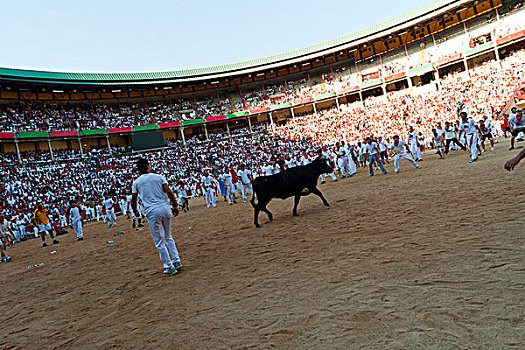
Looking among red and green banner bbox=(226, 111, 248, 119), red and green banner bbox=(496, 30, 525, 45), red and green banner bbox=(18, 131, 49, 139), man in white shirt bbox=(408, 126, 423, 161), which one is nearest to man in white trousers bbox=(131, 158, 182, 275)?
man in white shirt bbox=(408, 126, 423, 161)

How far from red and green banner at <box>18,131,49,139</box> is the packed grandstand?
89 millimetres

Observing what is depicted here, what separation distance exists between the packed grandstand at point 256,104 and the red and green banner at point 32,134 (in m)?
0.09

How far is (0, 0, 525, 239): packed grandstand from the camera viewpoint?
3175 centimetres

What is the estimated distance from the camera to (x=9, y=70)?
35.8 m

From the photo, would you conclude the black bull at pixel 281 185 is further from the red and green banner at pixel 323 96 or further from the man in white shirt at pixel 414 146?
the red and green banner at pixel 323 96

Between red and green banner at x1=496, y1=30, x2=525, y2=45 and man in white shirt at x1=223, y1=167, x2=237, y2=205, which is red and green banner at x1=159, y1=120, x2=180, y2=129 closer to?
man in white shirt at x1=223, y1=167, x2=237, y2=205

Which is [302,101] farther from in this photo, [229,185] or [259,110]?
[229,185]

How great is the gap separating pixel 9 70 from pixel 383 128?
40.4 metres

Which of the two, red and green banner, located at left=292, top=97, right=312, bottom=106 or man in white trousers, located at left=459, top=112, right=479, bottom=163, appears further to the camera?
red and green banner, located at left=292, top=97, right=312, bottom=106

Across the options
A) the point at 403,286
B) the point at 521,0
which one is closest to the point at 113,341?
the point at 403,286

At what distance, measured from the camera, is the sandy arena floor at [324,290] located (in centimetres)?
274

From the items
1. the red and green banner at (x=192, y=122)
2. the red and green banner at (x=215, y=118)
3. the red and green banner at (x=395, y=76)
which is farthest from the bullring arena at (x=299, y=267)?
the red and green banner at (x=215, y=118)

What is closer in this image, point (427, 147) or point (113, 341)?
point (113, 341)

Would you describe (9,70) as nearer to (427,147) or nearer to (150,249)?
(150,249)
